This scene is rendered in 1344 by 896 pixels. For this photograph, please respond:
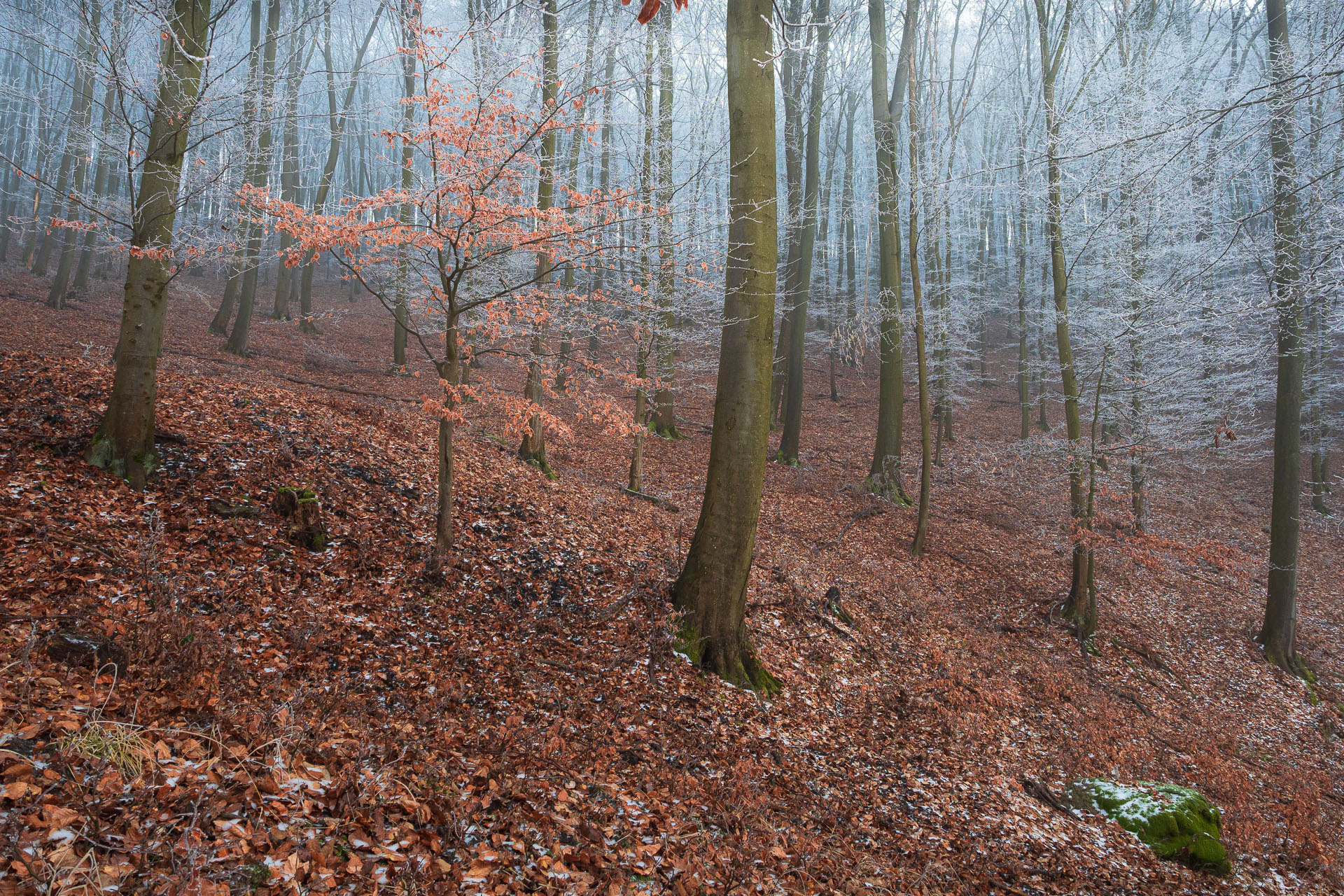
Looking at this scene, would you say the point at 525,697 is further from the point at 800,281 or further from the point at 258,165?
the point at 800,281

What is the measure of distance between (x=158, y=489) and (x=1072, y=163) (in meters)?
13.6

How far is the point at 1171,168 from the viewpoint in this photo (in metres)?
9.32

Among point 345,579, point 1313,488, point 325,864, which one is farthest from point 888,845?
point 1313,488

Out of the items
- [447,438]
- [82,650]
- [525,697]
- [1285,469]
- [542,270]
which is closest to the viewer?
[82,650]

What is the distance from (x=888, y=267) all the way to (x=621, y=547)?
29.0 feet

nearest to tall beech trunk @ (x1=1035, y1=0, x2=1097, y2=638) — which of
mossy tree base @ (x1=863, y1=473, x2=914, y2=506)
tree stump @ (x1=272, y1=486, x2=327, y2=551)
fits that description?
mossy tree base @ (x1=863, y1=473, x2=914, y2=506)

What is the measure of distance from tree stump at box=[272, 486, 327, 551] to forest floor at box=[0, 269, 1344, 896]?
0.35ft

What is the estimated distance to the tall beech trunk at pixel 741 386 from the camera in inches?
220

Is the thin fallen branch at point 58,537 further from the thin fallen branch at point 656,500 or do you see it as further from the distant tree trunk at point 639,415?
the thin fallen branch at point 656,500

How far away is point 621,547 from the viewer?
808 centimetres

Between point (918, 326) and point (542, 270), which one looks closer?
point (542, 270)

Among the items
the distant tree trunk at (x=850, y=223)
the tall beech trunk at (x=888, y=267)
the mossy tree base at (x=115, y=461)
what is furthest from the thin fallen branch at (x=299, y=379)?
the distant tree trunk at (x=850, y=223)

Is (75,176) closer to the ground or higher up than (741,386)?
higher up

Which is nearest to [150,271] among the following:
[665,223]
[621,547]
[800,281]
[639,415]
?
[621,547]
